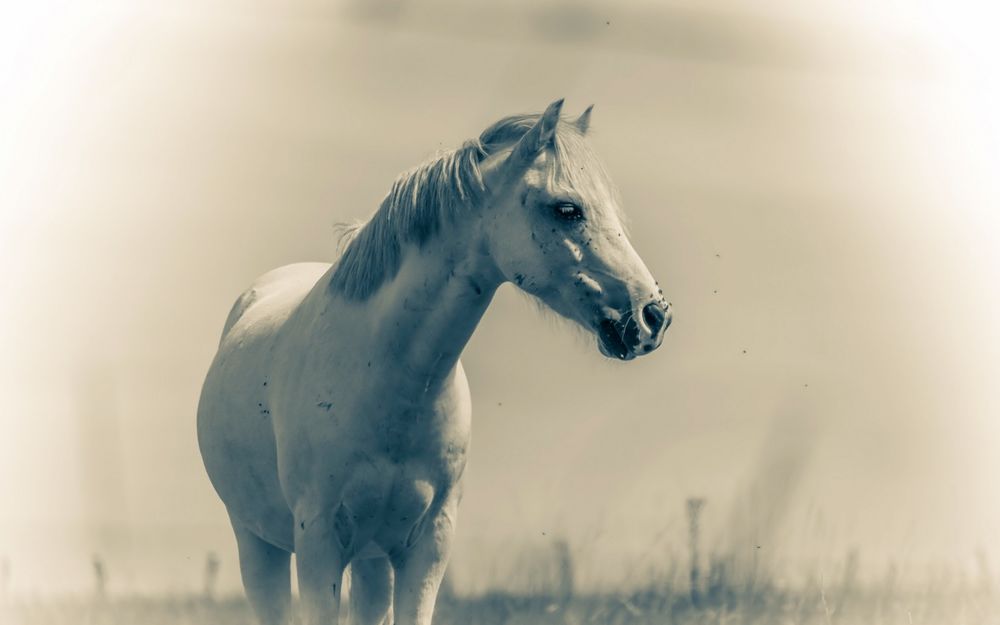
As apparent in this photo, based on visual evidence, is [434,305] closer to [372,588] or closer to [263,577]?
[372,588]

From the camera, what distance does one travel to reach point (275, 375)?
4688mm

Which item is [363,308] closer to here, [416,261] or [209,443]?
[416,261]

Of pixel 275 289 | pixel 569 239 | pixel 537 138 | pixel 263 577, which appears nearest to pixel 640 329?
pixel 569 239

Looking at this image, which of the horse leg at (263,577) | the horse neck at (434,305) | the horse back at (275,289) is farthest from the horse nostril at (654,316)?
the horse leg at (263,577)

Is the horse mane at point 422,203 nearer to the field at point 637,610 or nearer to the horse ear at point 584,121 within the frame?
the horse ear at point 584,121

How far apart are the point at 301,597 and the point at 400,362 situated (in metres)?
0.88

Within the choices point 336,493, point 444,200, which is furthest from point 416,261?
point 336,493

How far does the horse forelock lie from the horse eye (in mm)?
64

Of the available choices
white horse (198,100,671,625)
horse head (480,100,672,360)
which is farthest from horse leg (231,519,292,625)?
horse head (480,100,672,360)

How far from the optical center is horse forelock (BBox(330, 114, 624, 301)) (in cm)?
412

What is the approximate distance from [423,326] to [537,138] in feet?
2.39

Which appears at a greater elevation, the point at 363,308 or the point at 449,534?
the point at 363,308

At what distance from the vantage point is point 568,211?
4012 millimetres

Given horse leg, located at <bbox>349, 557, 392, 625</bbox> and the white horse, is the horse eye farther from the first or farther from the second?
horse leg, located at <bbox>349, 557, 392, 625</bbox>
